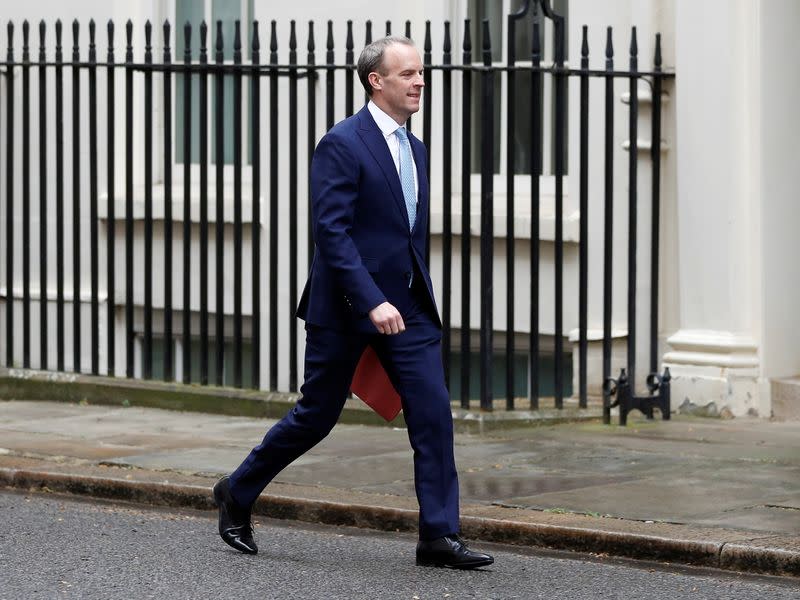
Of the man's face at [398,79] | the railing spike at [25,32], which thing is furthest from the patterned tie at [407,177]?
the railing spike at [25,32]

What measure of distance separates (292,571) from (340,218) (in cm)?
127

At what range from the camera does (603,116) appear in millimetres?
10320

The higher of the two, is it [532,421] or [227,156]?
[227,156]

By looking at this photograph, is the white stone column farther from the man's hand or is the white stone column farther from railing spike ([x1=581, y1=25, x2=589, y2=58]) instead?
the man's hand

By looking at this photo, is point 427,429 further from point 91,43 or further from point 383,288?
point 91,43

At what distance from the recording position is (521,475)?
313 inches

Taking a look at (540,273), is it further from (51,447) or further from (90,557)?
(90,557)

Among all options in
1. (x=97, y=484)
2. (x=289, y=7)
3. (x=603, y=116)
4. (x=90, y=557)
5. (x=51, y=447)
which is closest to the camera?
(x=90, y=557)

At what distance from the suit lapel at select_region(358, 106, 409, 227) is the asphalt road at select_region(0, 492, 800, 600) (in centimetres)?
129

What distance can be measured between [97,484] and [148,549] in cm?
139

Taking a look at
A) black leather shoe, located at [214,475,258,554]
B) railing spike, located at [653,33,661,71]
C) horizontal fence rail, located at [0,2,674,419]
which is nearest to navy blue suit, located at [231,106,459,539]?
Result: black leather shoe, located at [214,475,258,554]

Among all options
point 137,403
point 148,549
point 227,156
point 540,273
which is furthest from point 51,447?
point 227,156

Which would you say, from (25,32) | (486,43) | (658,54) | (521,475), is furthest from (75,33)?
(521,475)

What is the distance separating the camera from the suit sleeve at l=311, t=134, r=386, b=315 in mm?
5992
